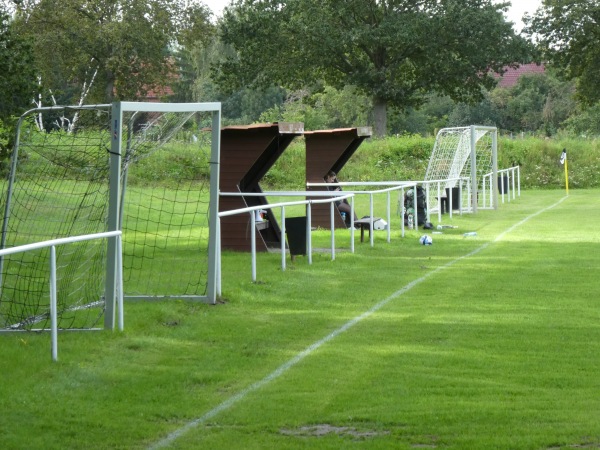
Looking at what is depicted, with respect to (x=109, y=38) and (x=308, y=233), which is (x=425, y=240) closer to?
→ (x=308, y=233)

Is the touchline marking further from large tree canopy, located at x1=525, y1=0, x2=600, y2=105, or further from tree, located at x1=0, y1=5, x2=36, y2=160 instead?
large tree canopy, located at x1=525, y1=0, x2=600, y2=105

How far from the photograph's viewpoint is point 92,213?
15.2m

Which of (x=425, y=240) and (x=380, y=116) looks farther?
(x=380, y=116)

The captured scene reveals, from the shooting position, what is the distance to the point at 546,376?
919 cm

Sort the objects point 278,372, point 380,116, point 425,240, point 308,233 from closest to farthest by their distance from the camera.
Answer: point 278,372, point 308,233, point 425,240, point 380,116

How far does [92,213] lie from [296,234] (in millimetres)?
3847

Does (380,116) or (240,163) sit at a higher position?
(380,116)

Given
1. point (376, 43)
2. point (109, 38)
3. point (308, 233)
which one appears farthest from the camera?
point (376, 43)

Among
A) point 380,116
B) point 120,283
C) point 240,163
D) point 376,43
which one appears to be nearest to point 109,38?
→ point 376,43

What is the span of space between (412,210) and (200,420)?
19.0 meters

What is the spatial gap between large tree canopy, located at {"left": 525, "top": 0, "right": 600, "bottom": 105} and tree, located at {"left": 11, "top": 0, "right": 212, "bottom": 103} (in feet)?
56.3

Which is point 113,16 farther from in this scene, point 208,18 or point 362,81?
point 362,81

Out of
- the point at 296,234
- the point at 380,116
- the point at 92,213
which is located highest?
the point at 380,116

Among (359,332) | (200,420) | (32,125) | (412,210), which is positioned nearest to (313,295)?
(359,332)
